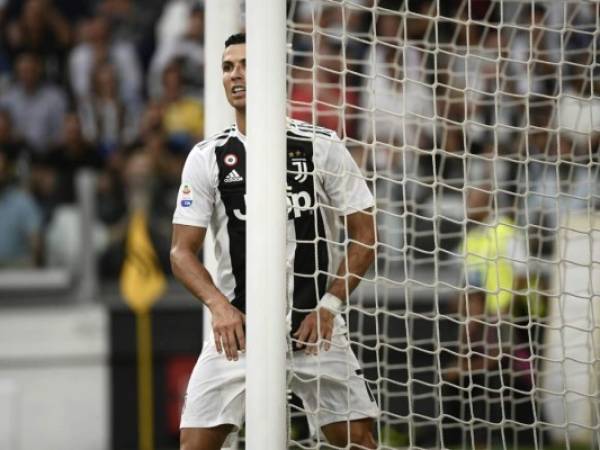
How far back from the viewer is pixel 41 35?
8867mm

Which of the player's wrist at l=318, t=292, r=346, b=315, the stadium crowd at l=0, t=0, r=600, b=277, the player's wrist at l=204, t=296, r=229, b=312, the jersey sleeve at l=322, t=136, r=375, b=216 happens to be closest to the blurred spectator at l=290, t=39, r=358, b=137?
the stadium crowd at l=0, t=0, r=600, b=277

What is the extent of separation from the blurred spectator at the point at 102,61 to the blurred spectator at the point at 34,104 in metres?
0.18

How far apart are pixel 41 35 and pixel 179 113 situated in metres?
1.18

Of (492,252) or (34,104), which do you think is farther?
(34,104)

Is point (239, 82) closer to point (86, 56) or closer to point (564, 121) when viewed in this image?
point (564, 121)

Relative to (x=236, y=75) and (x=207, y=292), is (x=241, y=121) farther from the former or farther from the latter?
(x=207, y=292)

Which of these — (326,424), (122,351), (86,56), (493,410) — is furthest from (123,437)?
(326,424)

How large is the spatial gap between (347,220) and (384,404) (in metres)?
1.88

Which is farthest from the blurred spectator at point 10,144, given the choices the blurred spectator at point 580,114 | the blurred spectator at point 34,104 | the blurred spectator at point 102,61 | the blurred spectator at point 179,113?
the blurred spectator at point 580,114

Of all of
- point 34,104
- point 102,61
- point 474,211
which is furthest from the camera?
point 102,61

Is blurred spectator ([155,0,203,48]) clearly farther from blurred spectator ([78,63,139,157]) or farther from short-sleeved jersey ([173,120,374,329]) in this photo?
short-sleeved jersey ([173,120,374,329])

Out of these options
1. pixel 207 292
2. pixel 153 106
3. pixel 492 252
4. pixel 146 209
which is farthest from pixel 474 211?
pixel 153 106

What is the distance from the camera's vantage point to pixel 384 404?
592 cm

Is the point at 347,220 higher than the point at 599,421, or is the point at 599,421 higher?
the point at 347,220
